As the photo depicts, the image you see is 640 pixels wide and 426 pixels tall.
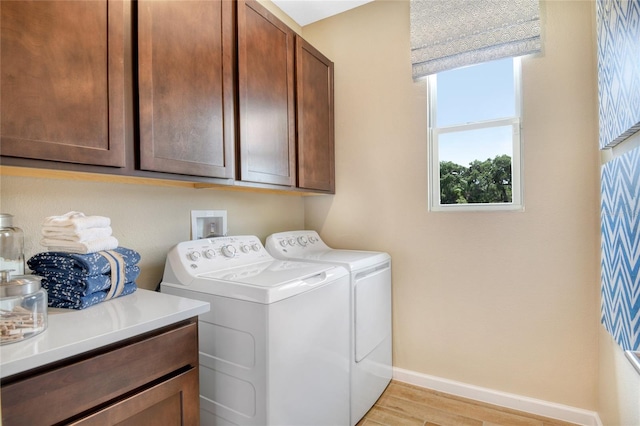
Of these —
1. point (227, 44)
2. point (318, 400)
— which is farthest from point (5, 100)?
point (318, 400)

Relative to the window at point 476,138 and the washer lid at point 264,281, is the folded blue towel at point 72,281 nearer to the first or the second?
the washer lid at point 264,281

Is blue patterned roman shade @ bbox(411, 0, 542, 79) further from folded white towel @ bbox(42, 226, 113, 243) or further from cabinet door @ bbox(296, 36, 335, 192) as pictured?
folded white towel @ bbox(42, 226, 113, 243)

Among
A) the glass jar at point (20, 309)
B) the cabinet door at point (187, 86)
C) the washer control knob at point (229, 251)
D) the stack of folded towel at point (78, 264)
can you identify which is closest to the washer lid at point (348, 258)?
the washer control knob at point (229, 251)

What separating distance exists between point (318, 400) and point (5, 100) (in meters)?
1.55

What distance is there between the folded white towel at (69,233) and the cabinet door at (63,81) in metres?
0.25

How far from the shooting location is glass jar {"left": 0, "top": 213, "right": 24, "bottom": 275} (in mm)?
1028

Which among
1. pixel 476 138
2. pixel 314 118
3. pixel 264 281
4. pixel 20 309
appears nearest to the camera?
pixel 20 309

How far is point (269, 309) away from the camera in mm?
1209

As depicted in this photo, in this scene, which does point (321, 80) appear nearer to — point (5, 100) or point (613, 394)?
point (5, 100)

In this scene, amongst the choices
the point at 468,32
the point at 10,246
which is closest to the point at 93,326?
the point at 10,246

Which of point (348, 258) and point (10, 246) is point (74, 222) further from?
point (348, 258)

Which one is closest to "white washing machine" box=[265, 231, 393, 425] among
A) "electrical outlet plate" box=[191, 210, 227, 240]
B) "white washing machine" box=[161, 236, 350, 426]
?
"white washing machine" box=[161, 236, 350, 426]

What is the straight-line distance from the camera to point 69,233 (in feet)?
3.58

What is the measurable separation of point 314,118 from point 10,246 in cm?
174
